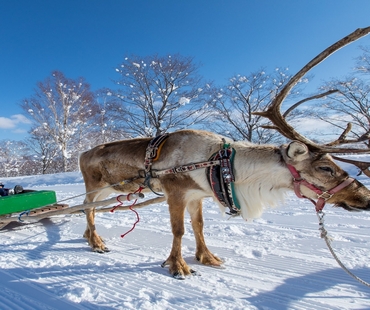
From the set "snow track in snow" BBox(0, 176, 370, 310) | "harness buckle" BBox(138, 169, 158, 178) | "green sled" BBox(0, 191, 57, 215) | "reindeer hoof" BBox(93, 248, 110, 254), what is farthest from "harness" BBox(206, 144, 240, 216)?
"green sled" BBox(0, 191, 57, 215)

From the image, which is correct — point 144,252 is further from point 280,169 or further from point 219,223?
point 280,169

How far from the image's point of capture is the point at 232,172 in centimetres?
301

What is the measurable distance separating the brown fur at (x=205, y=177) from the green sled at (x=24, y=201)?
1888mm

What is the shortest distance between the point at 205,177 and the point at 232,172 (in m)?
0.35

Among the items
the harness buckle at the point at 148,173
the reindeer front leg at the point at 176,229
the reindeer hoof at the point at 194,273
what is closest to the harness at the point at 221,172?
the harness buckle at the point at 148,173

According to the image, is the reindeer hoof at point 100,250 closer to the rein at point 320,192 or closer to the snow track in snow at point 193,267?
the snow track in snow at point 193,267

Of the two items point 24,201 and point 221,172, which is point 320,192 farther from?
point 24,201

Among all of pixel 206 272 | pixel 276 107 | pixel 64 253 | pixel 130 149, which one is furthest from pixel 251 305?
pixel 64 253

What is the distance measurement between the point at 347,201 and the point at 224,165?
4.25 feet

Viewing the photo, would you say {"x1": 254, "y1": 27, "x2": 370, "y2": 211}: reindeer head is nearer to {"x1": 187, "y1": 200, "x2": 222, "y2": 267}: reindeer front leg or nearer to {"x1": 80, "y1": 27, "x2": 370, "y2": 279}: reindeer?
{"x1": 80, "y1": 27, "x2": 370, "y2": 279}: reindeer

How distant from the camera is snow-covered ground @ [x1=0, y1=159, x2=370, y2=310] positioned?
2.51 metres

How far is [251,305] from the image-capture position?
7.90 feet

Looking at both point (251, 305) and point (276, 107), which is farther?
point (276, 107)

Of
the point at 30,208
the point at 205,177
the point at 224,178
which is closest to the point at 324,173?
the point at 224,178
